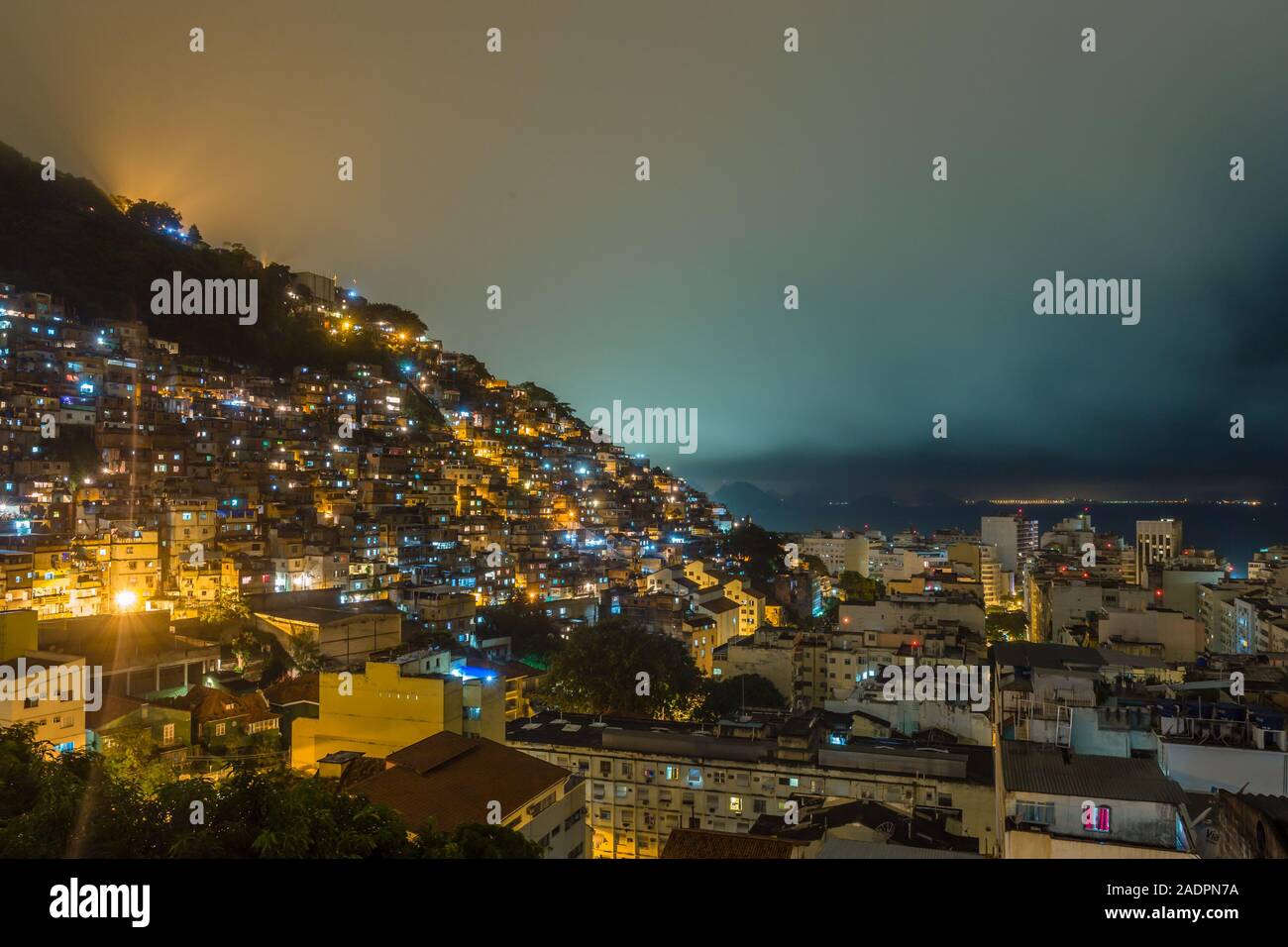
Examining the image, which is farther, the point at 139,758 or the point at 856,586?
the point at 856,586

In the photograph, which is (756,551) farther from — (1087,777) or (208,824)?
(208,824)

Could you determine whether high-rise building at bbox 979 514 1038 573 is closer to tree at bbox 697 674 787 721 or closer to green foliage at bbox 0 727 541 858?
tree at bbox 697 674 787 721

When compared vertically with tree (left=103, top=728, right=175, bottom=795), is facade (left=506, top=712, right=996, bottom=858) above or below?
below

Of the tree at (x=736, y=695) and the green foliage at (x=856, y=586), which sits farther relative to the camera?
the green foliage at (x=856, y=586)

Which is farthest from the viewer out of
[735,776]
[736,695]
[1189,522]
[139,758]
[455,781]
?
[1189,522]

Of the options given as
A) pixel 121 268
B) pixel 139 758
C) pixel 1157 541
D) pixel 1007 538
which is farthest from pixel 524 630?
pixel 1007 538

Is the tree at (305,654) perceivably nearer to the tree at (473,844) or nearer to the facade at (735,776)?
the facade at (735,776)

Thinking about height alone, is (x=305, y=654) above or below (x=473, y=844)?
below

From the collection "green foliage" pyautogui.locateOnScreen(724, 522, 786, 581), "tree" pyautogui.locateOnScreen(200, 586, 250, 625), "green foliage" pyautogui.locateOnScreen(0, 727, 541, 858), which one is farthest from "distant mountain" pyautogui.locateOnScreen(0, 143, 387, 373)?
"green foliage" pyautogui.locateOnScreen(0, 727, 541, 858)

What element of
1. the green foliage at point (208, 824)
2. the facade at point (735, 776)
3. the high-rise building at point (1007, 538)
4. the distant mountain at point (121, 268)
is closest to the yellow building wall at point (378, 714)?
the facade at point (735, 776)
